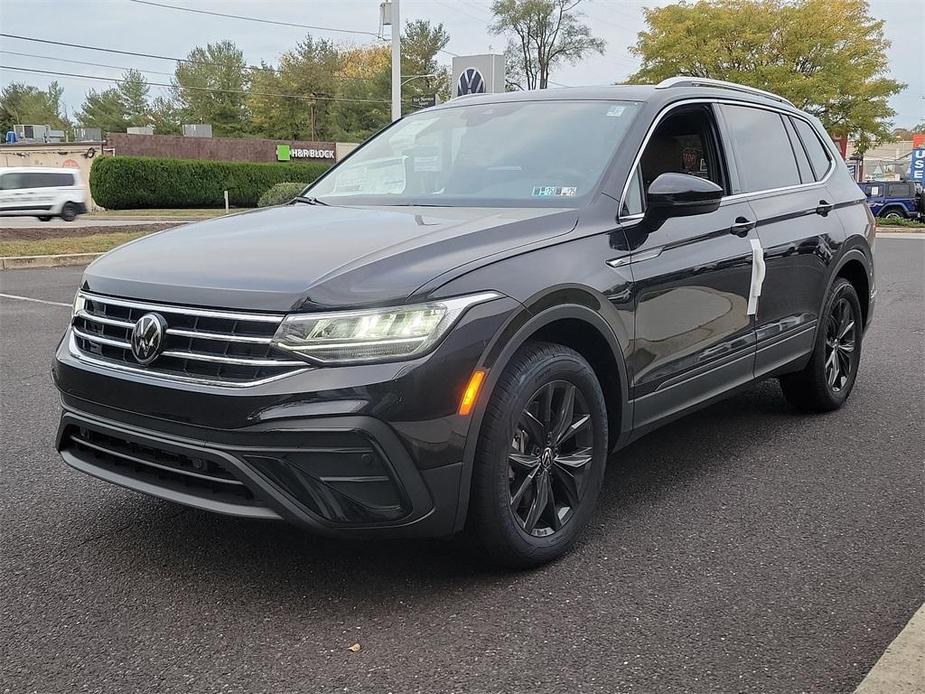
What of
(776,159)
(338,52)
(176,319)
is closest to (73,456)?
(176,319)

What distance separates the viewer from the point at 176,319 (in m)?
2.89

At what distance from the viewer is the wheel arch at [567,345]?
114 inches

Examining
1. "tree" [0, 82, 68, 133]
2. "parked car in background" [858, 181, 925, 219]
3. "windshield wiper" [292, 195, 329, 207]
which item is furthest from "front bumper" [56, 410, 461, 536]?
"tree" [0, 82, 68, 133]

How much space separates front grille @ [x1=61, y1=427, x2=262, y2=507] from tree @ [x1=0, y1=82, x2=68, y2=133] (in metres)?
103

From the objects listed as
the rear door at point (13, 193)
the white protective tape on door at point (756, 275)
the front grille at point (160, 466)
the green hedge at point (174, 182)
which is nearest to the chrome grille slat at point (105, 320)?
the front grille at point (160, 466)

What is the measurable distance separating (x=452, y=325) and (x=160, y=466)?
104 centimetres

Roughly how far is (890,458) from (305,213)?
10.3ft

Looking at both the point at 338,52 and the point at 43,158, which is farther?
the point at 338,52

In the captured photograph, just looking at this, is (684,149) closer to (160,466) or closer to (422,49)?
(160,466)

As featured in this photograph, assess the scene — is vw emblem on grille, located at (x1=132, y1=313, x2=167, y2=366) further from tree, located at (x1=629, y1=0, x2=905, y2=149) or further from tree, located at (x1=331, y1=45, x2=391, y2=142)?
tree, located at (x1=331, y1=45, x2=391, y2=142)

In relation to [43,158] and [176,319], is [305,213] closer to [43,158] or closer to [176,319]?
[176,319]

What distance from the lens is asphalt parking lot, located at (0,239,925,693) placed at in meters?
2.57

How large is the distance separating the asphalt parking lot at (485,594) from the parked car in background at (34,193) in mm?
28151

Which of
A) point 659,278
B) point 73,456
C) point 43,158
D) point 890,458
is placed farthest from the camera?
point 43,158
